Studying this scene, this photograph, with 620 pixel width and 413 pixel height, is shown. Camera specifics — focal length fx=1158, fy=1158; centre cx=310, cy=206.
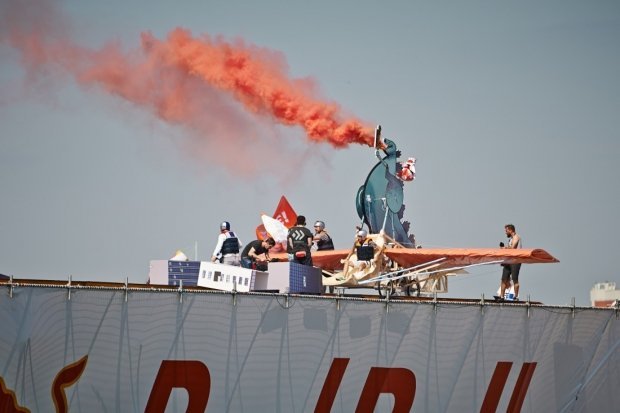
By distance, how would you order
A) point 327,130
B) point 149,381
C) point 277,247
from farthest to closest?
point 327,130 → point 277,247 → point 149,381

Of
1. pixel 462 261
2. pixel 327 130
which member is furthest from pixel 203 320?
pixel 327 130

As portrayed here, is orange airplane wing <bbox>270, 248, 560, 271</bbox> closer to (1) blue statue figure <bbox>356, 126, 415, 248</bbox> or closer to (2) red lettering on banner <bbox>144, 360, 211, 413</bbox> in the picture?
(1) blue statue figure <bbox>356, 126, 415, 248</bbox>

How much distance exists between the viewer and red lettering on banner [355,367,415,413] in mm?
21750

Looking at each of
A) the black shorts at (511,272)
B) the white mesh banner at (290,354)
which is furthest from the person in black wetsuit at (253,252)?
the black shorts at (511,272)

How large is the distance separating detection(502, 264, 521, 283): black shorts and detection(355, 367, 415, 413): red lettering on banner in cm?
664

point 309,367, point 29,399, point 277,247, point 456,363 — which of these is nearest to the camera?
point 29,399

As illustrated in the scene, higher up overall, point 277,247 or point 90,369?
point 277,247

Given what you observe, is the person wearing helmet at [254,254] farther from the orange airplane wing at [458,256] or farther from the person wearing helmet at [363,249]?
the orange airplane wing at [458,256]

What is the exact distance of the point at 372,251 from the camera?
28.2m

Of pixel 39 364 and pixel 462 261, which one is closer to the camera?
pixel 39 364

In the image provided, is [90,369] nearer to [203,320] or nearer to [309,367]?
[203,320]

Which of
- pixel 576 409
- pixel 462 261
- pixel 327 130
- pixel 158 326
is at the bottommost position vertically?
pixel 576 409

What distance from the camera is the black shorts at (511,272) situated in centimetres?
2814

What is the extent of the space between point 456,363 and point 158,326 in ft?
23.0
